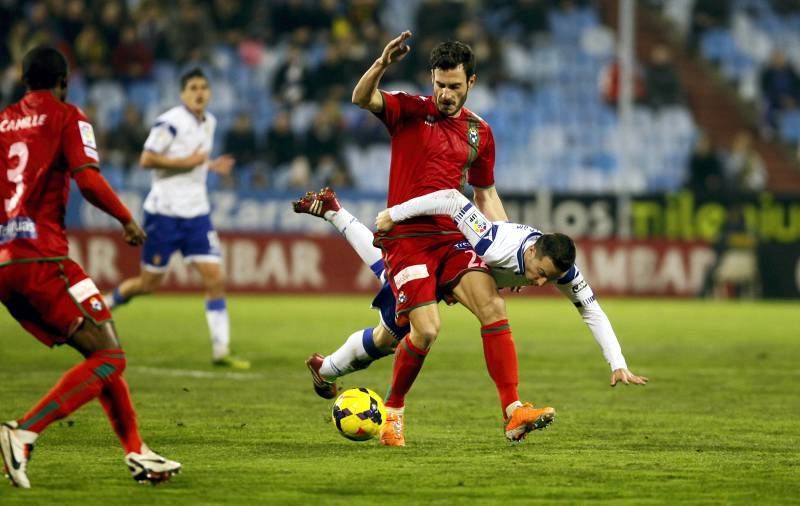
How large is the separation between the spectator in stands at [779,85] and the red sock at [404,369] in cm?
2133

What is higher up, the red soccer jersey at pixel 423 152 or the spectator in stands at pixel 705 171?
the red soccer jersey at pixel 423 152

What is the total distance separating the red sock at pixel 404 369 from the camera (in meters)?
8.48

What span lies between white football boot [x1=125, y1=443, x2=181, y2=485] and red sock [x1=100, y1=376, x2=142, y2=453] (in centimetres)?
7

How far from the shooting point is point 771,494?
6746mm

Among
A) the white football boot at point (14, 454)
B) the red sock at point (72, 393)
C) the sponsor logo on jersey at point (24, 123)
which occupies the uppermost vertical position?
the sponsor logo on jersey at point (24, 123)

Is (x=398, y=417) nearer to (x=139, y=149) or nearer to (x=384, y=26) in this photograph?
(x=139, y=149)

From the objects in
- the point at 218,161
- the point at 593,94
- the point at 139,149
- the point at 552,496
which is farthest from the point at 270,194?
the point at 552,496

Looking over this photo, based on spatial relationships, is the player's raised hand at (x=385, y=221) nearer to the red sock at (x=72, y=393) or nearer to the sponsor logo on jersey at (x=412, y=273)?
the sponsor logo on jersey at (x=412, y=273)

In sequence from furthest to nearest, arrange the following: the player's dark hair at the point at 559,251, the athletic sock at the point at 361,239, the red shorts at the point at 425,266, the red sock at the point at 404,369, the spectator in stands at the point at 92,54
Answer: the spectator in stands at the point at 92,54 → the athletic sock at the point at 361,239 → the red sock at the point at 404,369 → the red shorts at the point at 425,266 → the player's dark hair at the point at 559,251

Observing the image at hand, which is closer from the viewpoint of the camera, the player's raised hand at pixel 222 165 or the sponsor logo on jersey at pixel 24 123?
the sponsor logo on jersey at pixel 24 123

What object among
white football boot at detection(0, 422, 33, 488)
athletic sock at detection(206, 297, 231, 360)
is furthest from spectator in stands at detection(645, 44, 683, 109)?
white football boot at detection(0, 422, 33, 488)

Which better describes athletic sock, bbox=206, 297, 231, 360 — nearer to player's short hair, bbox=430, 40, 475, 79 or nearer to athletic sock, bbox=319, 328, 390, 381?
athletic sock, bbox=319, 328, 390, 381

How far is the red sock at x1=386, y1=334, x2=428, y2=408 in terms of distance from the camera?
848 centimetres

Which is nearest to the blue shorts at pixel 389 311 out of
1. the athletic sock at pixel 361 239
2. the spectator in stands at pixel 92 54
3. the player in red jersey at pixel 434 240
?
the player in red jersey at pixel 434 240
